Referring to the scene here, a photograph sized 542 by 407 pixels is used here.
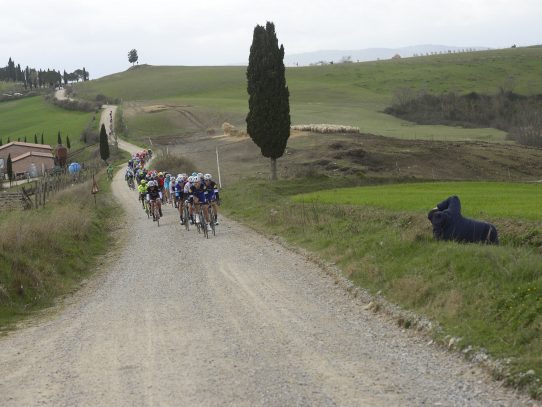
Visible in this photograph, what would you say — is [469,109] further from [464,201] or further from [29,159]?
[464,201]

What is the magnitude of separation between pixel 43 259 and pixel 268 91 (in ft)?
78.8

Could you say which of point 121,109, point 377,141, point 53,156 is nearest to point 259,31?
point 377,141

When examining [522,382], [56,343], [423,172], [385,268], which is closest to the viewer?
[522,382]

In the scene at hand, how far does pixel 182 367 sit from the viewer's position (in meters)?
9.88

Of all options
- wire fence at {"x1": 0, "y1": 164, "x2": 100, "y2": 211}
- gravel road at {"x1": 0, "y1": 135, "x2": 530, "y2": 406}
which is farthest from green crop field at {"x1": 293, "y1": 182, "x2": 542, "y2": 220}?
wire fence at {"x1": 0, "y1": 164, "x2": 100, "y2": 211}

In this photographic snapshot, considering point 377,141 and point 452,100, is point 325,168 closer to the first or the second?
point 377,141

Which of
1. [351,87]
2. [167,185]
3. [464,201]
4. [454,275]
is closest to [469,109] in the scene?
[351,87]

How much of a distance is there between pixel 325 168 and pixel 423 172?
6.00 metres

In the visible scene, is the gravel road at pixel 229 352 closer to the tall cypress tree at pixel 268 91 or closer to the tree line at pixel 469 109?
the tall cypress tree at pixel 268 91

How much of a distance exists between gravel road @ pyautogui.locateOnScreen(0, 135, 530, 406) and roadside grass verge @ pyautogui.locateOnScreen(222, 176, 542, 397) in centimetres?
46

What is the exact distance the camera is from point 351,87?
144875 millimetres

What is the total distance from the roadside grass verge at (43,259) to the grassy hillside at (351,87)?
5347cm

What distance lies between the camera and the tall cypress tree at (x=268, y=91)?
41250 mm

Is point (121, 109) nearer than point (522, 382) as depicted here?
No
